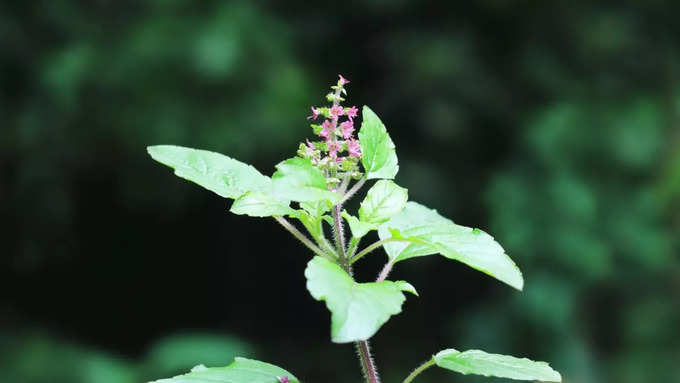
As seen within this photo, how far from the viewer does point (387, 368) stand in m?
4.93

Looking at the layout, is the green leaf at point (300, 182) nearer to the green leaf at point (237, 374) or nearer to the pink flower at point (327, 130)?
the pink flower at point (327, 130)

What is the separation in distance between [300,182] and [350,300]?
10cm

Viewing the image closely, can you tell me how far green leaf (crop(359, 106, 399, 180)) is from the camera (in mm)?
723

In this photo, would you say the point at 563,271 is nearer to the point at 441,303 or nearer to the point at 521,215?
the point at 521,215

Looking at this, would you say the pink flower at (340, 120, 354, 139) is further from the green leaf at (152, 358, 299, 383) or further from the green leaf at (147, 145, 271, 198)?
the green leaf at (152, 358, 299, 383)

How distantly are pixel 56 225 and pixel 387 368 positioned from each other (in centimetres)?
213

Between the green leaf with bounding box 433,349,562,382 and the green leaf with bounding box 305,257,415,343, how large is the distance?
4.5 inches

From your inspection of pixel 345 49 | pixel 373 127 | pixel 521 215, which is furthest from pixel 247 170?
pixel 345 49

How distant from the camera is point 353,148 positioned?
0.71 meters

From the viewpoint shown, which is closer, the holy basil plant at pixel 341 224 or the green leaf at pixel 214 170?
the holy basil plant at pixel 341 224

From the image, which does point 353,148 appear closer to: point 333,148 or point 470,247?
point 333,148

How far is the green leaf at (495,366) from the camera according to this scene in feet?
2.22

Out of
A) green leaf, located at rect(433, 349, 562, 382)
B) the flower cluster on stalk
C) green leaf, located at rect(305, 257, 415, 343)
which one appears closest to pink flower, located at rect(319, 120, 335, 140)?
the flower cluster on stalk

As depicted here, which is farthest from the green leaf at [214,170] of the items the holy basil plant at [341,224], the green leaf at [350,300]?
the green leaf at [350,300]
